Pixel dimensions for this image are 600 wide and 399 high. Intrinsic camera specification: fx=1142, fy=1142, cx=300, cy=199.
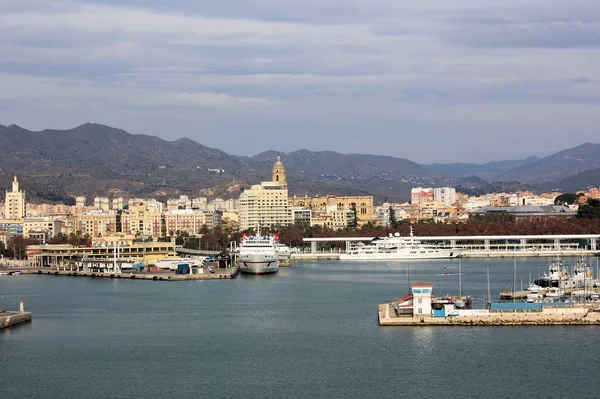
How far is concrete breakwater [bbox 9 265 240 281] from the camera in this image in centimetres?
4925

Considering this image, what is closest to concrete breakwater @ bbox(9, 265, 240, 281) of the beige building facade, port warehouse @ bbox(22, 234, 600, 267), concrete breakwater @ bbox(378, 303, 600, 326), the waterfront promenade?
port warehouse @ bbox(22, 234, 600, 267)

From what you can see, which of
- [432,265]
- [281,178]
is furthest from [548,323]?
[281,178]

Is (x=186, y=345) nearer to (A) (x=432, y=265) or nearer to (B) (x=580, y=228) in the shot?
(A) (x=432, y=265)

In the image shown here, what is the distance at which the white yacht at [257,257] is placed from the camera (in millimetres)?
52250

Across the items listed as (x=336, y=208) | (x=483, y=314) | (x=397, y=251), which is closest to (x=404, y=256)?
→ (x=397, y=251)

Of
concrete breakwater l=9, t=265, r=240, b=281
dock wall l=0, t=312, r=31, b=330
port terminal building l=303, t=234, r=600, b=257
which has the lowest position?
dock wall l=0, t=312, r=31, b=330

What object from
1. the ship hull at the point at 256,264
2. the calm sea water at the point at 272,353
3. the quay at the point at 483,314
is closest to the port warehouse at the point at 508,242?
the ship hull at the point at 256,264

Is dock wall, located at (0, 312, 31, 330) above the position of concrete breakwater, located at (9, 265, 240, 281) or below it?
below

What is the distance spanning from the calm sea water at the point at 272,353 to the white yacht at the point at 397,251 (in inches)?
1163

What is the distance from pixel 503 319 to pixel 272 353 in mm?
6508

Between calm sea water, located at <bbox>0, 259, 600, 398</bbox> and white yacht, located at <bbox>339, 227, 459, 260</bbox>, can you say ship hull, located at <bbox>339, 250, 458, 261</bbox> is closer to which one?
white yacht, located at <bbox>339, 227, 459, 260</bbox>

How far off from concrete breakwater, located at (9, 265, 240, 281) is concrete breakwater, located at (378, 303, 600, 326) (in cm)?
2145

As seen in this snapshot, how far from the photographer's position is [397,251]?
68438mm

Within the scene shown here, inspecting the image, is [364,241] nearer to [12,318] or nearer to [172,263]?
[172,263]
